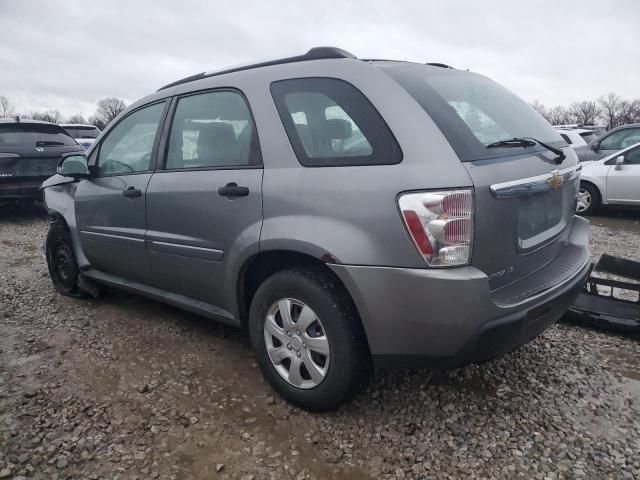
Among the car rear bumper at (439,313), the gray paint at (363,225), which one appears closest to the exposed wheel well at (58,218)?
the gray paint at (363,225)

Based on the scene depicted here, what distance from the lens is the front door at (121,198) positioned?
3.23m

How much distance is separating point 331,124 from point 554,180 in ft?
3.63

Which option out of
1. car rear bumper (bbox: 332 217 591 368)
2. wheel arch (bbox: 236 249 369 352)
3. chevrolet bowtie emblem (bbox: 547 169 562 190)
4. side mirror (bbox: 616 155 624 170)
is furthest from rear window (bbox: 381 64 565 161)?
side mirror (bbox: 616 155 624 170)

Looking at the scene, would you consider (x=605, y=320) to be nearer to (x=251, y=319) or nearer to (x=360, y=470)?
(x=360, y=470)

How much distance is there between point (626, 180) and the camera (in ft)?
25.8

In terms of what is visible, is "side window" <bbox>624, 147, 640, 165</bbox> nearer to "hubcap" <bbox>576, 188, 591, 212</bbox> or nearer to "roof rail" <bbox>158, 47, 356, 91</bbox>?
"hubcap" <bbox>576, 188, 591, 212</bbox>

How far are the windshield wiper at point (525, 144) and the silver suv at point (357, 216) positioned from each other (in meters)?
0.01

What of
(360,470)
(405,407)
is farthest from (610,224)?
(360,470)

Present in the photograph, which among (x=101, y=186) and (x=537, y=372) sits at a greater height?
(x=101, y=186)

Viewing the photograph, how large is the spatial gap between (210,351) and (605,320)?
2634mm

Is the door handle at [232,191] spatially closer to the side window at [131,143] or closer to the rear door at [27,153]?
the side window at [131,143]

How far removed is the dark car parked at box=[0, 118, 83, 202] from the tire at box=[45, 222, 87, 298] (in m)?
3.59

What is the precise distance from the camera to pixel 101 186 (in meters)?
3.58

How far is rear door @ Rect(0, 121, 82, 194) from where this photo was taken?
7273mm
